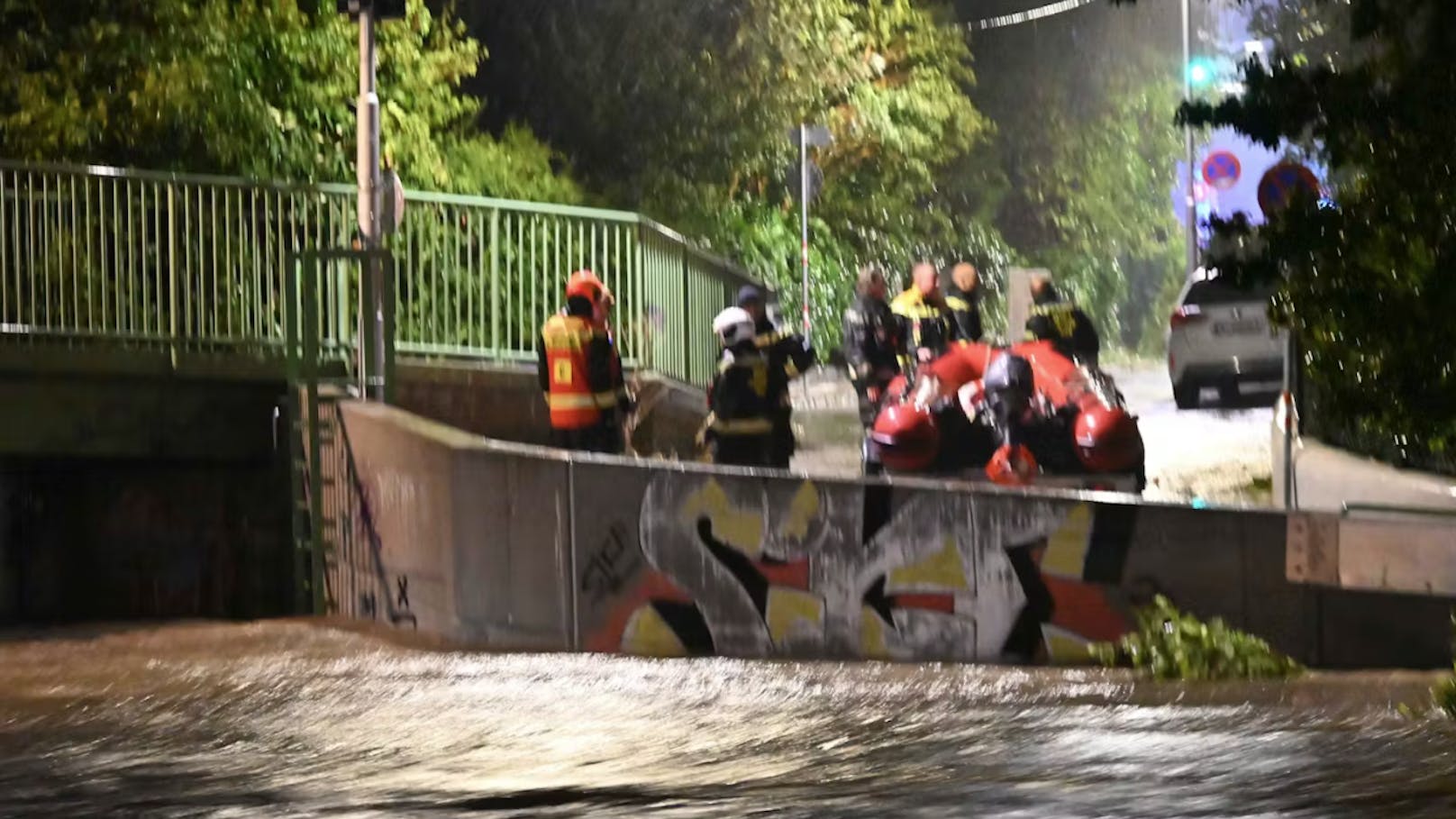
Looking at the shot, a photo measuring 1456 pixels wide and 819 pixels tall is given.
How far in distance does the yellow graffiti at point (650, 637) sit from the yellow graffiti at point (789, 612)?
0.54 metres

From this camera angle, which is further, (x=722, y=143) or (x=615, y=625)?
(x=722, y=143)

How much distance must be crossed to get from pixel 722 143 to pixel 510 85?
3.27m

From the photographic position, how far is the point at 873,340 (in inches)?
760

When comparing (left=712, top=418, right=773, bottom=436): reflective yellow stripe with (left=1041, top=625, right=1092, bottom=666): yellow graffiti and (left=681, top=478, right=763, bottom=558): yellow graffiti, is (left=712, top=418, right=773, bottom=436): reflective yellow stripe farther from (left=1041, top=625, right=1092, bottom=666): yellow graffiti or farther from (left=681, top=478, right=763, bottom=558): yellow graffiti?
(left=1041, top=625, right=1092, bottom=666): yellow graffiti

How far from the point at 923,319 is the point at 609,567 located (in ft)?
23.8

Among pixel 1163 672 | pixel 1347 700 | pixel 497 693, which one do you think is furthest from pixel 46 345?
pixel 1347 700

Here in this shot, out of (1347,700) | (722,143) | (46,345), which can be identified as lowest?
(1347,700)

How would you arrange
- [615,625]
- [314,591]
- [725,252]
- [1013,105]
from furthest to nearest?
[1013,105], [725,252], [314,591], [615,625]

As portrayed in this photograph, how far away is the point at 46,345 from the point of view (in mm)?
16203

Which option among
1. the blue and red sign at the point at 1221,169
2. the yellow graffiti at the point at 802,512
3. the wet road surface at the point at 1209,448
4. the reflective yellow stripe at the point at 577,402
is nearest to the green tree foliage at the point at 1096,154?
the wet road surface at the point at 1209,448

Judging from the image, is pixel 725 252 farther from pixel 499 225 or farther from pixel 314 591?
pixel 314 591

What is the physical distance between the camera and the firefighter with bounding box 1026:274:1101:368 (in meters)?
17.0

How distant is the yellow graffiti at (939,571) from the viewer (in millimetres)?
11578

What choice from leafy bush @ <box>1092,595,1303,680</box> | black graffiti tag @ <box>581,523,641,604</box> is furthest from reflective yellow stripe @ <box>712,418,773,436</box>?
leafy bush @ <box>1092,595,1303,680</box>
